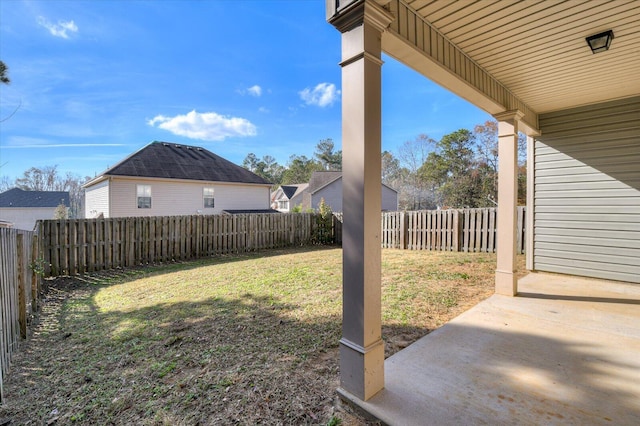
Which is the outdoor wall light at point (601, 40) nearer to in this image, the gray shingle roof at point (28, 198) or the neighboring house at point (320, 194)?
the neighboring house at point (320, 194)

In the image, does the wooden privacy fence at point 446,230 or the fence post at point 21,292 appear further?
the wooden privacy fence at point 446,230

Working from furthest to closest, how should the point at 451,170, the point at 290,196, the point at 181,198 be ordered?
the point at 290,196, the point at 451,170, the point at 181,198

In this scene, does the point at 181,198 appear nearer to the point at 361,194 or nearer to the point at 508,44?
the point at 361,194

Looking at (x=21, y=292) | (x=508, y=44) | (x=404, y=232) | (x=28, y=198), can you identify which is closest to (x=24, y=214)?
(x=28, y=198)

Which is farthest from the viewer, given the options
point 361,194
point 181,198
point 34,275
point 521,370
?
point 181,198

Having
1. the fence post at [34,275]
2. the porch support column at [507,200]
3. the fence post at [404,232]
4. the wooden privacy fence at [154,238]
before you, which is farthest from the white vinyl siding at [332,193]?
the fence post at [34,275]

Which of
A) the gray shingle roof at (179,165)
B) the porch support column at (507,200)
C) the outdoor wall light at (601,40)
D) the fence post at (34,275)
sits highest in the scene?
the gray shingle roof at (179,165)

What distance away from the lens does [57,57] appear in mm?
12672

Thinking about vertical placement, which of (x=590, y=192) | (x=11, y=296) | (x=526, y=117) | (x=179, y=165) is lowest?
(x=11, y=296)

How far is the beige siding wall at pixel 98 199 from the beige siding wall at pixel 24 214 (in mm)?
14040

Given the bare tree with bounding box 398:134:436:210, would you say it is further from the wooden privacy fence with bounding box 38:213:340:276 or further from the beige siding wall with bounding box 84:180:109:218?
the beige siding wall with bounding box 84:180:109:218

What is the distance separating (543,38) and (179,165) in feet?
50.2

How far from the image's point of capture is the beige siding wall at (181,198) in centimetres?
1252

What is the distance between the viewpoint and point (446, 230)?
8656 mm
